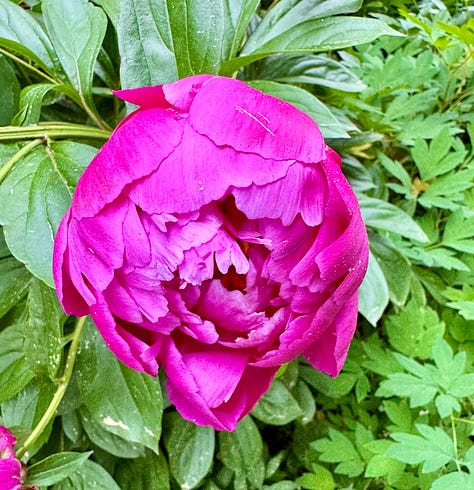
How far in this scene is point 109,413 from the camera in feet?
2.17

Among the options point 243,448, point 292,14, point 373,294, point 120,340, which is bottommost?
point 243,448

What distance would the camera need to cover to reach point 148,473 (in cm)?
83

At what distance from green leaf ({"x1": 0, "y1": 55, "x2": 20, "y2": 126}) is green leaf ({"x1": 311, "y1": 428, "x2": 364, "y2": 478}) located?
0.58 meters

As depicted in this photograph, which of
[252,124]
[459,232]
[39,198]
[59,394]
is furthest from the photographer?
[459,232]

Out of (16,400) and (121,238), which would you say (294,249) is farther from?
(16,400)

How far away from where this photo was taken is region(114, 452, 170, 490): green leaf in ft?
2.71

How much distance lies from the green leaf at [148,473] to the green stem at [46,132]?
47 cm

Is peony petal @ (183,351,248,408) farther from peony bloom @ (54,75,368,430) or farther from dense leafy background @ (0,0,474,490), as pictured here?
dense leafy background @ (0,0,474,490)

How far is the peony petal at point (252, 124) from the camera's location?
42cm

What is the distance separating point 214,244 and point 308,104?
0.75 feet

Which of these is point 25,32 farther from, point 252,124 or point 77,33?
point 252,124

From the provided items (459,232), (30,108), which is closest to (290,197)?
(30,108)

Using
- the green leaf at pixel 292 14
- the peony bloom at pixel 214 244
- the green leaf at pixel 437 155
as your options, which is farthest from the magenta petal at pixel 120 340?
the green leaf at pixel 437 155

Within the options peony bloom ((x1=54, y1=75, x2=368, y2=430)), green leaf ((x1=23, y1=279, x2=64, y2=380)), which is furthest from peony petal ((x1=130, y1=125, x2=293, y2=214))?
green leaf ((x1=23, y1=279, x2=64, y2=380))
